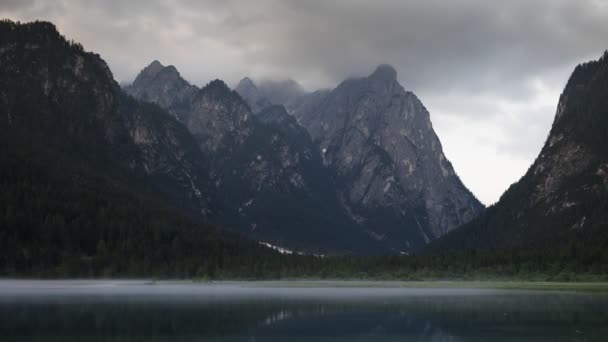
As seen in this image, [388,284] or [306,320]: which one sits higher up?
[388,284]

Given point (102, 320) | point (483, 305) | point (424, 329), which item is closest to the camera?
point (424, 329)

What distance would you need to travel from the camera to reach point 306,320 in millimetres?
69625

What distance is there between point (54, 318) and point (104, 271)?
400 feet

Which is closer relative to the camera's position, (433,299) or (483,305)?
(483,305)

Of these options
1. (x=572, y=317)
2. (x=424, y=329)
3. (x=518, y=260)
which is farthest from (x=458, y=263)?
(x=424, y=329)

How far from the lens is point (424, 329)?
6291 cm

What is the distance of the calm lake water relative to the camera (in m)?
56.9

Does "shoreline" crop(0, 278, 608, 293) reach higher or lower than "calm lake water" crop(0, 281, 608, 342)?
higher

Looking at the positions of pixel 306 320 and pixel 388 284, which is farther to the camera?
pixel 388 284

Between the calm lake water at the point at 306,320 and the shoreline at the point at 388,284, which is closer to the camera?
the calm lake water at the point at 306,320

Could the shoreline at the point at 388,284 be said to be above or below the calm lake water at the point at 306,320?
above

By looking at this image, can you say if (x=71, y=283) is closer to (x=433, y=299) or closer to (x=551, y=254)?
(x=433, y=299)

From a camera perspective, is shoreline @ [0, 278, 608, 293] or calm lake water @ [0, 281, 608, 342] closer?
calm lake water @ [0, 281, 608, 342]

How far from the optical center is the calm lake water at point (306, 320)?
2242 inches
